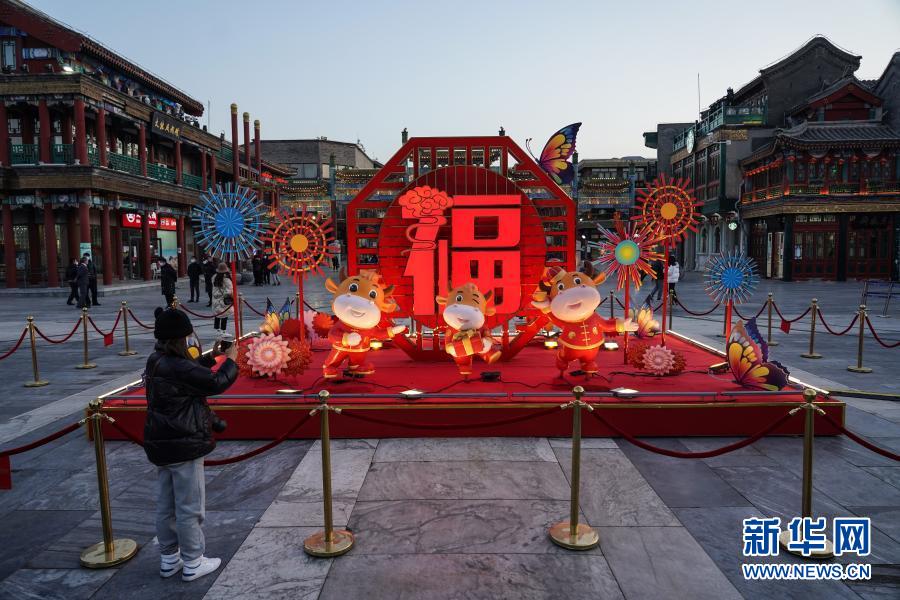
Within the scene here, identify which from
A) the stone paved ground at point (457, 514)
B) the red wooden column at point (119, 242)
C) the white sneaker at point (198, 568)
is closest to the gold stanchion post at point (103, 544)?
the stone paved ground at point (457, 514)

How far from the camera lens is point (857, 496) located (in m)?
4.38

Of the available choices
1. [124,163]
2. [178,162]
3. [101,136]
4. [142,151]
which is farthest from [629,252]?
[178,162]

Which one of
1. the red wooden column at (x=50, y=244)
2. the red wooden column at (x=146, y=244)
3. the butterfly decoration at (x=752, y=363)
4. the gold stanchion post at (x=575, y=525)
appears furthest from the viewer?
the red wooden column at (x=146, y=244)

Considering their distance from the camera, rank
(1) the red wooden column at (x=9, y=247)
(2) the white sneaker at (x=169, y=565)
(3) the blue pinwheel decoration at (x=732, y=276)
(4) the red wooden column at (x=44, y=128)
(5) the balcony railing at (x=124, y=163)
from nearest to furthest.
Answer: (2) the white sneaker at (x=169, y=565) < (3) the blue pinwheel decoration at (x=732, y=276) < (4) the red wooden column at (x=44, y=128) < (1) the red wooden column at (x=9, y=247) < (5) the balcony railing at (x=124, y=163)

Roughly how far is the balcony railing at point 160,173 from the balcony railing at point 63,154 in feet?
17.0

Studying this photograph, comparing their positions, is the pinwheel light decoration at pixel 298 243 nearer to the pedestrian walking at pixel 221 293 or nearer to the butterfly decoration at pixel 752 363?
the pedestrian walking at pixel 221 293

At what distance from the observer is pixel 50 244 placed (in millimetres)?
22141

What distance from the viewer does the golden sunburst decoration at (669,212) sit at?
766 cm

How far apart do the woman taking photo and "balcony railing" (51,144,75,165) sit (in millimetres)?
23832

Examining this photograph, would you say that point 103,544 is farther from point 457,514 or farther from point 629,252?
point 629,252

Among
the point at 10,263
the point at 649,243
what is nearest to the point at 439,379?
the point at 649,243

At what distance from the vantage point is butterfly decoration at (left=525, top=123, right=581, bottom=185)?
7656 millimetres

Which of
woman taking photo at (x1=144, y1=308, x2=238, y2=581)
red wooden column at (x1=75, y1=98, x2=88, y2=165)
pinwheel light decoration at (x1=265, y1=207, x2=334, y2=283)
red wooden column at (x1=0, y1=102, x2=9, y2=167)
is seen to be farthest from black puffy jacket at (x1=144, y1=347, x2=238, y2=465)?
red wooden column at (x1=0, y1=102, x2=9, y2=167)

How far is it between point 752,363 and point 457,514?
3914 millimetres
